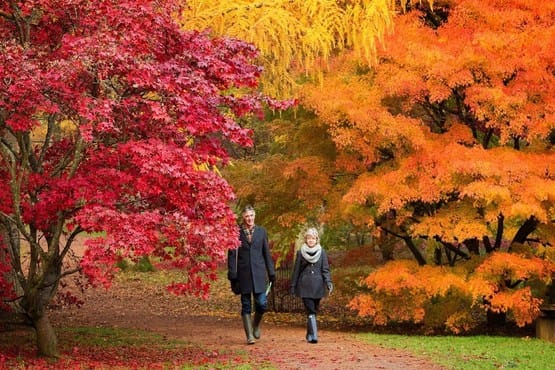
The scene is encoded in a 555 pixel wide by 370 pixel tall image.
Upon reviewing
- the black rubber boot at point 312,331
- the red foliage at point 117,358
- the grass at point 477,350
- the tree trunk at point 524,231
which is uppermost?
the tree trunk at point 524,231

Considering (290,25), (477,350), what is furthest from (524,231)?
(290,25)

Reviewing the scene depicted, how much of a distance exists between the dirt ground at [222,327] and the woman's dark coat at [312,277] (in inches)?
24.9

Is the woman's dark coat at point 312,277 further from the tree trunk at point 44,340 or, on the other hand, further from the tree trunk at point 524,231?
the tree trunk at point 524,231

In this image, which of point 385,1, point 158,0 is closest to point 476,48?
point 385,1

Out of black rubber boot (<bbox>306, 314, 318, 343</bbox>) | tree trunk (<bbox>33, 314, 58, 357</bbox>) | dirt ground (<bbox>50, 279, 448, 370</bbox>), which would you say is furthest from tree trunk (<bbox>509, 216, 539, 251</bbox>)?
tree trunk (<bbox>33, 314, 58, 357</bbox>)

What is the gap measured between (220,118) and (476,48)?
4.72 meters

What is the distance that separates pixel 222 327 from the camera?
1207cm

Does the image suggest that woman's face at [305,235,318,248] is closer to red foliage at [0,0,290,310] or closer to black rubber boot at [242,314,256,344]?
black rubber boot at [242,314,256,344]

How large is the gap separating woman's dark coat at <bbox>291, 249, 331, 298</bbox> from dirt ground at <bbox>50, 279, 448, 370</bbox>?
0.63 meters

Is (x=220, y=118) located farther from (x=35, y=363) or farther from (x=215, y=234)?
(x=35, y=363)

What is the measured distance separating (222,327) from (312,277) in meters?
2.95

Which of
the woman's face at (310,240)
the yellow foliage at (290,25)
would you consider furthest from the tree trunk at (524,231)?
the woman's face at (310,240)

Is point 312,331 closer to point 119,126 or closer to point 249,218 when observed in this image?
point 249,218

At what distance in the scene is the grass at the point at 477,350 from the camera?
8.38 metres
